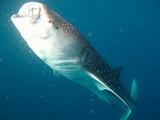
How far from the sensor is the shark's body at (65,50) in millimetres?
3178

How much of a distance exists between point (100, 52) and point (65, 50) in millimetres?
23389

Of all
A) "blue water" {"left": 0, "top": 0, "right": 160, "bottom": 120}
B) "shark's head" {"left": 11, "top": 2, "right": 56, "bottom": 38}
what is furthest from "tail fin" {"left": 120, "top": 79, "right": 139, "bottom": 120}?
"blue water" {"left": 0, "top": 0, "right": 160, "bottom": 120}

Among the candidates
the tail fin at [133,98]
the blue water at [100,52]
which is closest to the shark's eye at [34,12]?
the tail fin at [133,98]

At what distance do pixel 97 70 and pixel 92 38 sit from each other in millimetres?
23028

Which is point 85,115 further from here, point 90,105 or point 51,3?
point 51,3

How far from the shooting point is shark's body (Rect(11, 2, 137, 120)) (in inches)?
125

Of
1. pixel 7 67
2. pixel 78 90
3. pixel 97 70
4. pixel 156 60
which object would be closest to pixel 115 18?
pixel 156 60

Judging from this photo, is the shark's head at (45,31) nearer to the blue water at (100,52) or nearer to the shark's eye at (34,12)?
the shark's eye at (34,12)

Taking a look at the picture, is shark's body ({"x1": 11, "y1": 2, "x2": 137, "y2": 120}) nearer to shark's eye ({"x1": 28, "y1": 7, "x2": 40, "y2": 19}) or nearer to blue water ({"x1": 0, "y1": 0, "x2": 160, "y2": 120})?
shark's eye ({"x1": 28, "y1": 7, "x2": 40, "y2": 19})

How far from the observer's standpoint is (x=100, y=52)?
2673cm

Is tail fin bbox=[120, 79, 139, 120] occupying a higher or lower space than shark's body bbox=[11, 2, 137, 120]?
lower

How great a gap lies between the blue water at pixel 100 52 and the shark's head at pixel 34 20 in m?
19.2

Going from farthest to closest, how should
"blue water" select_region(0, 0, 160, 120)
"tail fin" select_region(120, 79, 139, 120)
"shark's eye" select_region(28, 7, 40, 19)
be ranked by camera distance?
1. "blue water" select_region(0, 0, 160, 120)
2. "tail fin" select_region(120, 79, 139, 120)
3. "shark's eye" select_region(28, 7, 40, 19)

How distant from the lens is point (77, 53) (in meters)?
3.53
